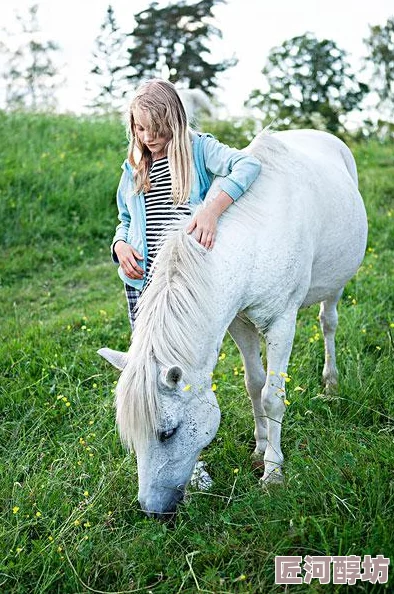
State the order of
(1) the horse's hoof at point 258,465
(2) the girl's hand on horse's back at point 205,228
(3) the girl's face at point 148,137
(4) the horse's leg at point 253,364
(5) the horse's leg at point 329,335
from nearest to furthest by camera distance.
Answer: (2) the girl's hand on horse's back at point 205,228, (3) the girl's face at point 148,137, (1) the horse's hoof at point 258,465, (4) the horse's leg at point 253,364, (5) the horse's leg at point 329,335

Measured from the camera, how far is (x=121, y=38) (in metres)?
19.5

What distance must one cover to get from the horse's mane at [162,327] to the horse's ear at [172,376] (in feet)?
0.13

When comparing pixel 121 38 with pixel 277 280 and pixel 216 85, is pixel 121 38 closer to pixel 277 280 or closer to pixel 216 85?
pixel 216 85

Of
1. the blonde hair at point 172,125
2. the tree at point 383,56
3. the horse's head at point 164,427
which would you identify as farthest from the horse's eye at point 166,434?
the tree at point 383,56

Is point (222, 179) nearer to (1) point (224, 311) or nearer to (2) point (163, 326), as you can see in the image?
(1) point (224, 311)

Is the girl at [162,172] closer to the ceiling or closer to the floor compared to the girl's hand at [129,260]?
closer to the ceiling

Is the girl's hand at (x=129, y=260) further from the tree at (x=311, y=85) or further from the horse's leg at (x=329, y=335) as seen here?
the tree at (x=311, y=85)

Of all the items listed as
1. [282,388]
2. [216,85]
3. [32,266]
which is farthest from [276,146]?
[216,85]

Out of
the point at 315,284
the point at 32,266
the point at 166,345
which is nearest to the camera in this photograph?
the point at 166,345

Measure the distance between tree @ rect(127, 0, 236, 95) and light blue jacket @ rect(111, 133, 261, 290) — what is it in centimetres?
1473

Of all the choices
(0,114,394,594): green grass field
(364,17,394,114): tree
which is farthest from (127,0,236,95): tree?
(0,114,394,594): green grass field

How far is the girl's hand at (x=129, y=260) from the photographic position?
2780mm

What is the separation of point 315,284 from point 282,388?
76 cm

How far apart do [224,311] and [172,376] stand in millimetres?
430
